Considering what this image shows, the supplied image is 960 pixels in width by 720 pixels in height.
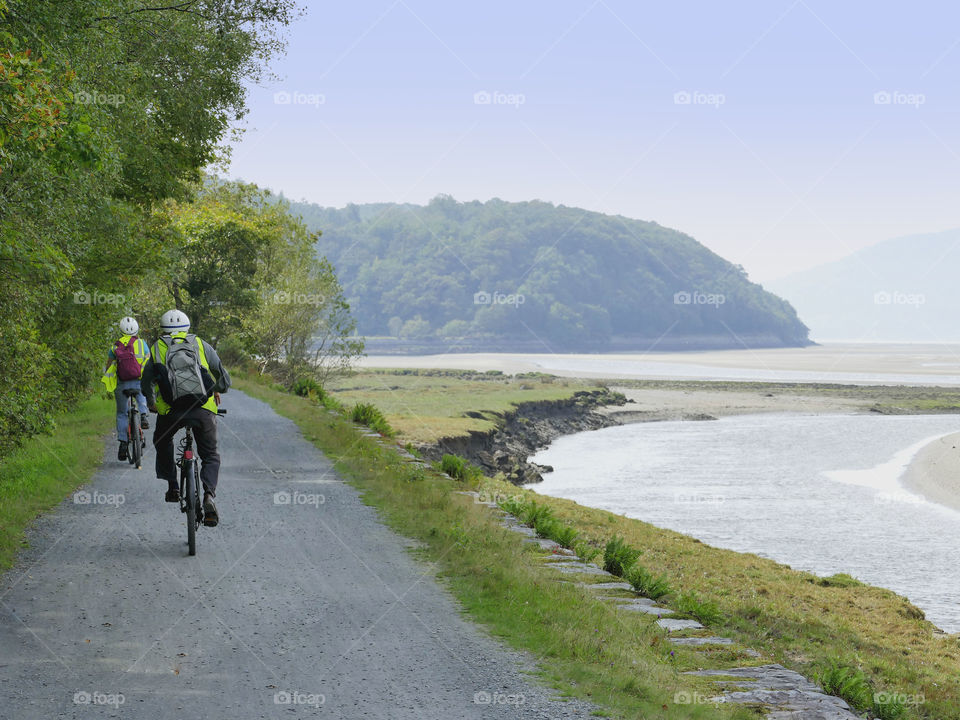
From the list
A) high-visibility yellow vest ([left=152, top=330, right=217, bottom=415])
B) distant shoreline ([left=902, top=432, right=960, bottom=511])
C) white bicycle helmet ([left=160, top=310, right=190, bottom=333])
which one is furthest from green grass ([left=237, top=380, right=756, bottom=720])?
distant shoreline ([left=902, top=432, right=960, bottom=511])

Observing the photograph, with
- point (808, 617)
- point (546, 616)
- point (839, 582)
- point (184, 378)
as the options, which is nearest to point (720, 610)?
point (808, 617)

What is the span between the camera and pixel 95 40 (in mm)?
13508

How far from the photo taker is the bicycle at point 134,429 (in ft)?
50.3

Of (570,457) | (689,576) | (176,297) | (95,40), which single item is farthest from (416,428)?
(95,40)

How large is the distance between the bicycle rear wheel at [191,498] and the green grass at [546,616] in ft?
8.78

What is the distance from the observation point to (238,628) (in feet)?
25.5

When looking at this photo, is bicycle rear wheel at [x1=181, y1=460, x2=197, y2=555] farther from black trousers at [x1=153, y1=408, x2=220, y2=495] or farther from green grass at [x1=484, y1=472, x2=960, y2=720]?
green grass at [x1=484, y1=472, x2=960, y2=720]

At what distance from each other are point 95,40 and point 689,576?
544 inches

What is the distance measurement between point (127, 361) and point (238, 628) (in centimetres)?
858

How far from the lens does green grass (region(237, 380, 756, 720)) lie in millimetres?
6883

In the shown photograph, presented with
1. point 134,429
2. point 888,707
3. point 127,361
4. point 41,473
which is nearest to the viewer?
point 888,707

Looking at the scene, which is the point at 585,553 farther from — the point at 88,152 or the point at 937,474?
the point at 937,474

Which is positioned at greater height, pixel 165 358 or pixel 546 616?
pixel 165 358

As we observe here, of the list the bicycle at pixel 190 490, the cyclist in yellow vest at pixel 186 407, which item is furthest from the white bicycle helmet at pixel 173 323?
the bicycle at pixel 190 490
